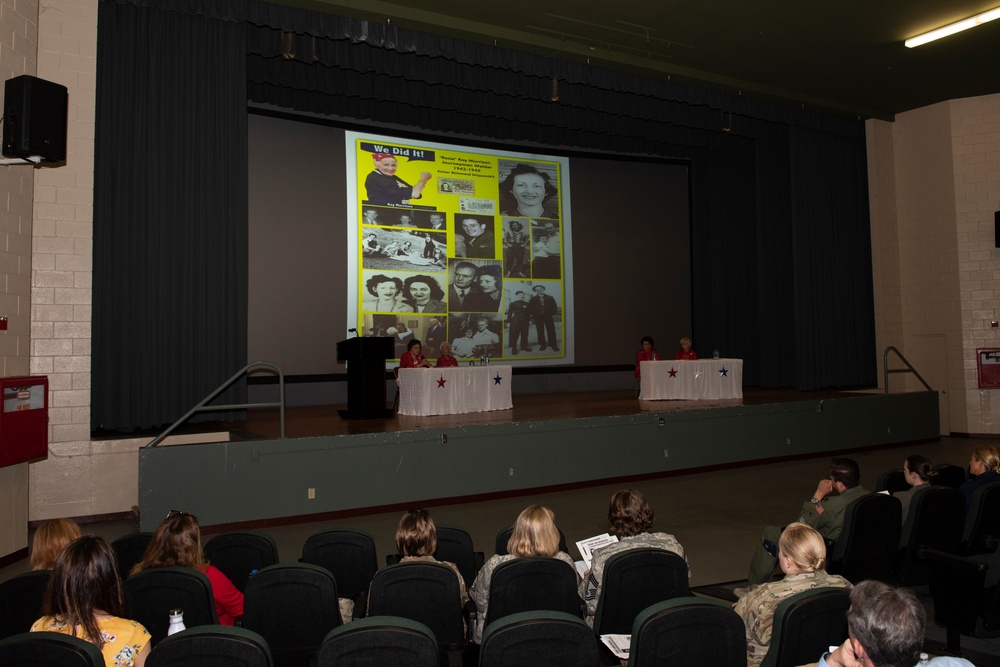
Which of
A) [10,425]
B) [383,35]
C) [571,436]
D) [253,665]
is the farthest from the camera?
[383,35]

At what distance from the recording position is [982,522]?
428cm

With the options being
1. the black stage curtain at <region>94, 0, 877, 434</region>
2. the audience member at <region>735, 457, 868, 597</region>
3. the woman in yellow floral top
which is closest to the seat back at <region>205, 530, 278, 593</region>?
the woman in yellow floral top

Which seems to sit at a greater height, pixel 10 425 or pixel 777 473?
pixel 10 425

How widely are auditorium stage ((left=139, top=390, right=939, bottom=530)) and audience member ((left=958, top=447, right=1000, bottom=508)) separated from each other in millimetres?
3977

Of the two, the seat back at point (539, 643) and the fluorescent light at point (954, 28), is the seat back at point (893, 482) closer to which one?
the seat back at point (539, 643)

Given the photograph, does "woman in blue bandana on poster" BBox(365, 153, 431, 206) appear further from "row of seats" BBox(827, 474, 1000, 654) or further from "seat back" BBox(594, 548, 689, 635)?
"seat back" BBox(594, 548, 689, 635)

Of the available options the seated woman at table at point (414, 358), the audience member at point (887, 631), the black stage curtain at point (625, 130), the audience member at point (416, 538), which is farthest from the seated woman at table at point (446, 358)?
the audience member at point (887, 631)

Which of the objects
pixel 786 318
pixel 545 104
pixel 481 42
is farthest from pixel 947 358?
pixel 481 42

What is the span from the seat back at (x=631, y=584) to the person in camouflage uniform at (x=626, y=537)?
0.30 m

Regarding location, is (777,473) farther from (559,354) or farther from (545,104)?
(545,104)

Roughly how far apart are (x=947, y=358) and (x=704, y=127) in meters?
5.77

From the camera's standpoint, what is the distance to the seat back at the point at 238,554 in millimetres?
3619

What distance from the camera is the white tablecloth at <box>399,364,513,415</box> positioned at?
8.58 m

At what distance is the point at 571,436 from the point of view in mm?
8094
